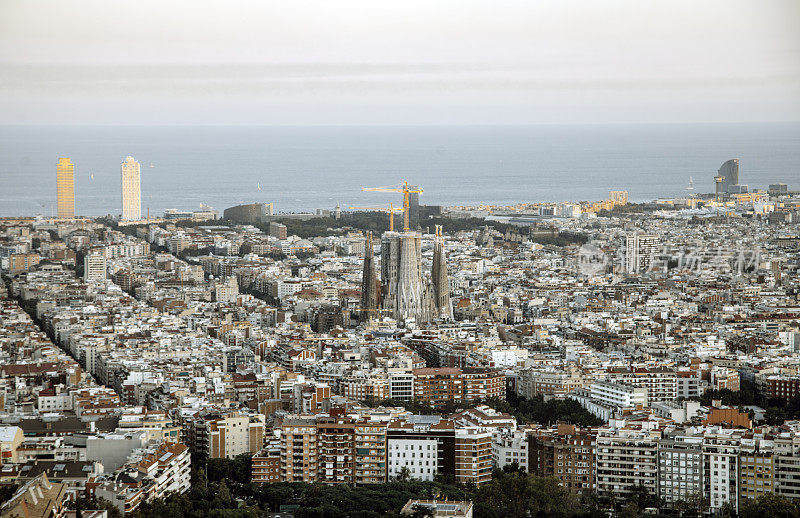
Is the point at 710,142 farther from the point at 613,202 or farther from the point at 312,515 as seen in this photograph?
the point at 312,515

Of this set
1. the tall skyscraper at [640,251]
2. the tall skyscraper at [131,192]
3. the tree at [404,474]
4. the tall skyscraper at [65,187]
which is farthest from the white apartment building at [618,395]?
the tall skyscraper at [131,192]

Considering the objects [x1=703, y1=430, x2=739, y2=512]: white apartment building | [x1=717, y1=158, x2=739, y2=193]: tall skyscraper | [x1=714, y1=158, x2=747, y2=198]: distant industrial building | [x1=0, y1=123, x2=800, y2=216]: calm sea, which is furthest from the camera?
[x1=717, y1=158, x2=739, y2=193]: tall skyscraper

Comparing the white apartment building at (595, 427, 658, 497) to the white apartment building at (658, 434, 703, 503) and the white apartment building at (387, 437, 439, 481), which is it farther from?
the white apartment building at (387, 437, 439, 481)

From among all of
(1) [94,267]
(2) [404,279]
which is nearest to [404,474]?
(2) [404,279]

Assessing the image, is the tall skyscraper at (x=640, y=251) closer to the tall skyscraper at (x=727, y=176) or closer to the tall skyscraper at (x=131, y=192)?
the tall skyscraper at (x=131, y=192)

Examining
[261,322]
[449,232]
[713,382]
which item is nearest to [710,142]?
[449,232]

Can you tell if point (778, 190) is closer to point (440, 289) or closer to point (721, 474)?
point (440, 289)

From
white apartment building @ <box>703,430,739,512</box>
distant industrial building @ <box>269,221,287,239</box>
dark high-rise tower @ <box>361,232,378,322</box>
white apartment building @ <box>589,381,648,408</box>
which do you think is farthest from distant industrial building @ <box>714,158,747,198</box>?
white apartment building @ <box>703,430,739,512</box>
